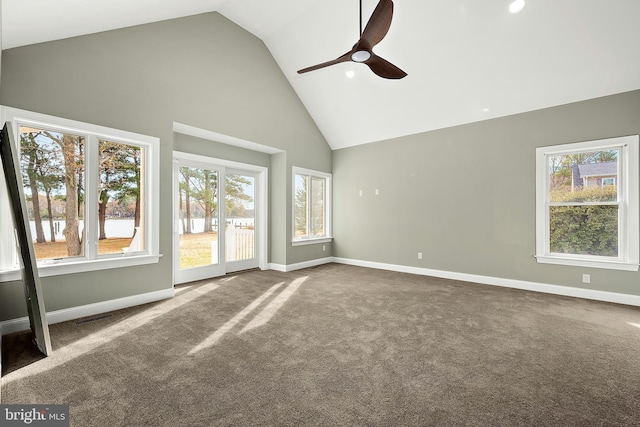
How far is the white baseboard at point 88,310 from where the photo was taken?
2746 millimetres

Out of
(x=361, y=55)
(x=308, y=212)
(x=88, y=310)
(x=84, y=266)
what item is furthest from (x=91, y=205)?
(x=308, y=212)

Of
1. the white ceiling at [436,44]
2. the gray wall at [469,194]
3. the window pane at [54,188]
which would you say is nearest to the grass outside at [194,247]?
the window pane at [54,188]

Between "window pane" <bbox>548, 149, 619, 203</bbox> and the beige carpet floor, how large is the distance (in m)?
1.53

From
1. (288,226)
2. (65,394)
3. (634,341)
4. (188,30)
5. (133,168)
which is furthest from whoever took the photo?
(288,226)

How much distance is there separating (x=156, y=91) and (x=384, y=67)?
293cm

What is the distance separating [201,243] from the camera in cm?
500

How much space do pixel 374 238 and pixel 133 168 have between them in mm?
4600

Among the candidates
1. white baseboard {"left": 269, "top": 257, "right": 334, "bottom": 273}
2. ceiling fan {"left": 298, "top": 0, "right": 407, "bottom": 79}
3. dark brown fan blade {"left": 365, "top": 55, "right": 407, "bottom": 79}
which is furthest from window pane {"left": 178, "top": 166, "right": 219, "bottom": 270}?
dark brown fan blade {"left": 365, "top": 55, "right": 407, "bottom": 79}

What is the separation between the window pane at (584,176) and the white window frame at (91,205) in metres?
5.81

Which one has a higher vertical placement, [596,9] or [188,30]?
[188,30]

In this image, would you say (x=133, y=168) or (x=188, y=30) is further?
(x=188, y=30)

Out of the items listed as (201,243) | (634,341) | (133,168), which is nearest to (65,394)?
(133,168)

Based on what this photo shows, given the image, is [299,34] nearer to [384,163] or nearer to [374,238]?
[384,163]

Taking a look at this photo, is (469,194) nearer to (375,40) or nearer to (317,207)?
(317,207)
